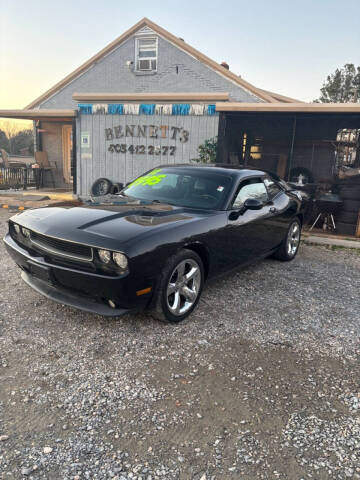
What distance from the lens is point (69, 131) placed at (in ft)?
48.2

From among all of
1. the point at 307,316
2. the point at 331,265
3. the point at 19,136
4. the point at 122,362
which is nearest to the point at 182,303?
the point at 122,362

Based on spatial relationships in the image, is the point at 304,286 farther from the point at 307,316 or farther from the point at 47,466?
the point at 47,466

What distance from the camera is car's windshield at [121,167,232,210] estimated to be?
4.22 m

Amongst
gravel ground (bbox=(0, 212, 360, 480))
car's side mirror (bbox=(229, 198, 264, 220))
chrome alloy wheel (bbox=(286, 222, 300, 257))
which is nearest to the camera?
gravel ground (bbox=(0, 212, 360, 480))

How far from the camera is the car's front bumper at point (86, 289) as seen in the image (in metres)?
2.92

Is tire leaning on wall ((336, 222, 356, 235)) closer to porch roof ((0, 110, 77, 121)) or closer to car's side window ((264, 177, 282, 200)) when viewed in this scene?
car's side window ((264, 177, 282, 200))

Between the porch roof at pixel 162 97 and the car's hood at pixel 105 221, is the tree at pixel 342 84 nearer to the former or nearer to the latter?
the porch roof at pixel 162 97

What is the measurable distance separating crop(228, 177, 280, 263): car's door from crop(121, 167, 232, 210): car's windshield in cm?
23

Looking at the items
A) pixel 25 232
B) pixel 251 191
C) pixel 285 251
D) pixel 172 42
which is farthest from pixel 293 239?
pixel 172 42

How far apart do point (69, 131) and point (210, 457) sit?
14.6 metres

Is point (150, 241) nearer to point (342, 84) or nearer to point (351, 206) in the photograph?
point (351, 206)

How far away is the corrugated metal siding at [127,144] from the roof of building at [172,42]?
4.66 metres

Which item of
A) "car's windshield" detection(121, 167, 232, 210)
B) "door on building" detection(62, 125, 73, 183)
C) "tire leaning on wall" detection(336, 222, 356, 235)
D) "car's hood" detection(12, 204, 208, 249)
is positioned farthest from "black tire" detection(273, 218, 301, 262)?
"door on building" detection(62, 125, 73, 183)

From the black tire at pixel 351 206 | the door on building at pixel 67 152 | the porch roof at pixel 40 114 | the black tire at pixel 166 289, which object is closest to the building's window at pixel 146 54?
the door on building at pixel 67 152
